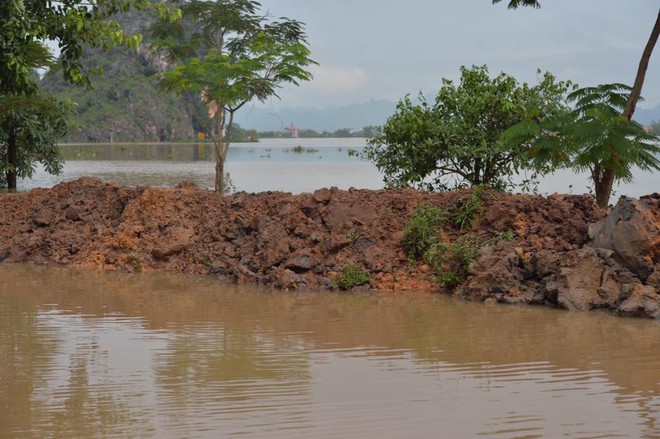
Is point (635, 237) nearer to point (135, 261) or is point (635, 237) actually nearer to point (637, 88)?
point (637, 88)

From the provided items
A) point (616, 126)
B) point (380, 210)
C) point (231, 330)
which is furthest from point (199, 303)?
point (616, 126)

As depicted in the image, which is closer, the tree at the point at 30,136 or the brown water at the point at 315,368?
the brown water at the point at 315,368

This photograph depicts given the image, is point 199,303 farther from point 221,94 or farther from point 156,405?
point 221,94

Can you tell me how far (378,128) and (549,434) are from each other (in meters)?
11.2

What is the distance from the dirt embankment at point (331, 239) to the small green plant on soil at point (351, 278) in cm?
6

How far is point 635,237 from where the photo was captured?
10.8 m

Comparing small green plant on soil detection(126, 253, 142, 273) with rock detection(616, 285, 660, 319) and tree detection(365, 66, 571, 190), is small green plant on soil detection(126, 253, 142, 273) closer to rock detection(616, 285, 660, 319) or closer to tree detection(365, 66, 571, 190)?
tree detection(365, 66, 571, 190)

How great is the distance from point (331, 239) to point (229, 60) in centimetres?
980

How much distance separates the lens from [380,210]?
13.5m

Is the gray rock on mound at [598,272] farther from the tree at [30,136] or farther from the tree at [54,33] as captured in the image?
the tree at [30,136]

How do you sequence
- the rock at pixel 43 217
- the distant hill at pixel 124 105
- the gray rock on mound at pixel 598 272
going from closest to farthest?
the gray rock on mound at pixel 598 272
the rock at pixel 43 217
the distant hill at pixel 124 105

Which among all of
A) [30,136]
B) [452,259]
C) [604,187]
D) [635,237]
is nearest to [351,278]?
[452,259]

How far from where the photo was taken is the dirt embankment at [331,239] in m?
10.8

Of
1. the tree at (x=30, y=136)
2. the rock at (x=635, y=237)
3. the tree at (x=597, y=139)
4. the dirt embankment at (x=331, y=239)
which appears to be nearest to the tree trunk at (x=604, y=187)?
the tree at (x=597, y=139)
